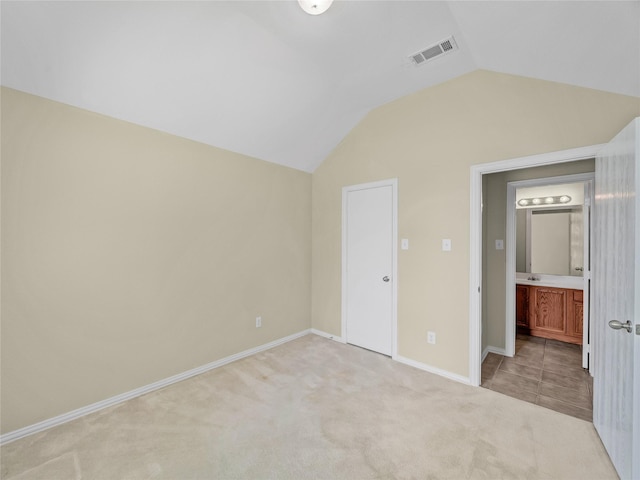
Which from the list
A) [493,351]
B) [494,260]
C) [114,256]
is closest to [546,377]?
[493,351]

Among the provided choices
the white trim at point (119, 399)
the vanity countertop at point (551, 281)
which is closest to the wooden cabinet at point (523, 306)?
the vanity countertop at point (551, 281)

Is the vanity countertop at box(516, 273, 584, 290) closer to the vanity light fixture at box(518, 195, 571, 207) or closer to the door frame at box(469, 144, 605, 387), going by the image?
the vanity light fixture at box(518, 195, 571, 207)

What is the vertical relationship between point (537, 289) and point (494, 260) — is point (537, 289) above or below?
below

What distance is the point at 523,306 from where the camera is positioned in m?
4.00

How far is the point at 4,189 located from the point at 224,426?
2157 millimetres

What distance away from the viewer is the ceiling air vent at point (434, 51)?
220 centimetres

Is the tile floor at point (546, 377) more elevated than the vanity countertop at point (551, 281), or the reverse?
the vanity countertop at point (551, 281)

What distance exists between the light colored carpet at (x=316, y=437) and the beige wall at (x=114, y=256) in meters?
0.34

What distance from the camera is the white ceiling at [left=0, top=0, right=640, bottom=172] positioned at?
162cm

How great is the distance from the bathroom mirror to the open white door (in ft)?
8.26

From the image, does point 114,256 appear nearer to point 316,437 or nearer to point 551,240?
point 316,437

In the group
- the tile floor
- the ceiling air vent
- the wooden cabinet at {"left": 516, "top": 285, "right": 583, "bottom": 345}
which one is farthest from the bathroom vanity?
the ceiling air vent

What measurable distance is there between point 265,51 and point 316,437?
291cm

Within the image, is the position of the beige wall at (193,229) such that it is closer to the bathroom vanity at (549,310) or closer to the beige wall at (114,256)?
the beige wall at (114,256)
